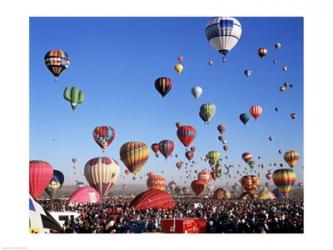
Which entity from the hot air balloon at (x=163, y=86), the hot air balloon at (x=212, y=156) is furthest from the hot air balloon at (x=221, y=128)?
the hot air balloon at (x=163, y=86)

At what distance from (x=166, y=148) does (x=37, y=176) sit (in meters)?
8.00

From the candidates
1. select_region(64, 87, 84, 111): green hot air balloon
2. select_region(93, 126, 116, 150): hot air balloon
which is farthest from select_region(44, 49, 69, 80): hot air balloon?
select_region(93, 126, 116, 150): hot air balloon

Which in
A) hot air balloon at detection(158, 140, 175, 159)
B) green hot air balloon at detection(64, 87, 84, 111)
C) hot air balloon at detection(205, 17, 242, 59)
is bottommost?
hot air balloon at detection(158, 140, 175, 159)

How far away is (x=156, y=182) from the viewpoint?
81.1 feet

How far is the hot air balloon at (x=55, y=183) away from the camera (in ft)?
62.7

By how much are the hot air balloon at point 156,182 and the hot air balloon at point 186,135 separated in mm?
4496

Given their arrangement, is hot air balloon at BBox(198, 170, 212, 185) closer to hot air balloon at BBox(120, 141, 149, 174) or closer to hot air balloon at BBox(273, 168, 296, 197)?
hot air balloon at BBox(273, 168, 296, 197)

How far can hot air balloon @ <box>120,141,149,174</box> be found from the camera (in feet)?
60.4

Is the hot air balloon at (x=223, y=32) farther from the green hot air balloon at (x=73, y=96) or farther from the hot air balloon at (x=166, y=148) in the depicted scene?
the hot air balloon at (x=166, y=148)

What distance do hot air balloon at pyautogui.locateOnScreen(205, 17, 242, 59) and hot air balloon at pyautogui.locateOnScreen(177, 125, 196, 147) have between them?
20.5 feet
